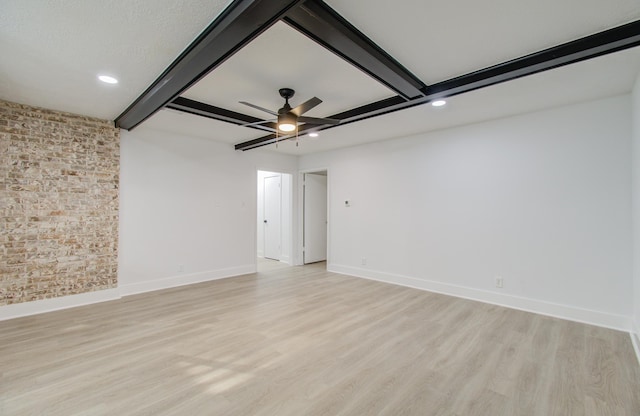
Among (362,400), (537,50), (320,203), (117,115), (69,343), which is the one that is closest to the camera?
(362,400)

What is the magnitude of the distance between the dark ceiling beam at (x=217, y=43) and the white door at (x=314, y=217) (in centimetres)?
415

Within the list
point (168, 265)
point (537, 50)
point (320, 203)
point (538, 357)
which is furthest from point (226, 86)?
point (320, 203)

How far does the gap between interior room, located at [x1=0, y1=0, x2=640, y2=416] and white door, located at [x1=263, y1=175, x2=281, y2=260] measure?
62.2 inches

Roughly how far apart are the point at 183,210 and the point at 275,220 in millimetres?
2721

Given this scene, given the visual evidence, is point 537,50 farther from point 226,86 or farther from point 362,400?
point 362,400

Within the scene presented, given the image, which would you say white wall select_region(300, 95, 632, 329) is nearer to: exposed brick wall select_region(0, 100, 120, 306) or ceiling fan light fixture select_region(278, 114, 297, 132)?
ceiling fan light fixture select_region(278, 114, 297, 132)

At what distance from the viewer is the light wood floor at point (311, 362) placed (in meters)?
1.94

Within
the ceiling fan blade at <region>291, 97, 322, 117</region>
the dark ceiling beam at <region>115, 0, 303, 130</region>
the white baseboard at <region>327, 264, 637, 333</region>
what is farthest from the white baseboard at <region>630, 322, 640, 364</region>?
the dark ceiling beam at <region>115, 0, 303, 130</region>

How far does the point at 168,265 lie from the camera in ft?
15.7

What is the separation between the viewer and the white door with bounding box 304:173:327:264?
6.90 metres

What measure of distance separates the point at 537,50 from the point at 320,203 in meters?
5.28

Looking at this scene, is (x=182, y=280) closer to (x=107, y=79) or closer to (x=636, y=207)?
(x=107, y=79)

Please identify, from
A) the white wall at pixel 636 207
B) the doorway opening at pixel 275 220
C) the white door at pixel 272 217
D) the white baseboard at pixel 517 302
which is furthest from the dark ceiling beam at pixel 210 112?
the white wall at pixel 636 207

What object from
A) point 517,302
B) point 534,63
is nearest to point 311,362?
point 517,302
